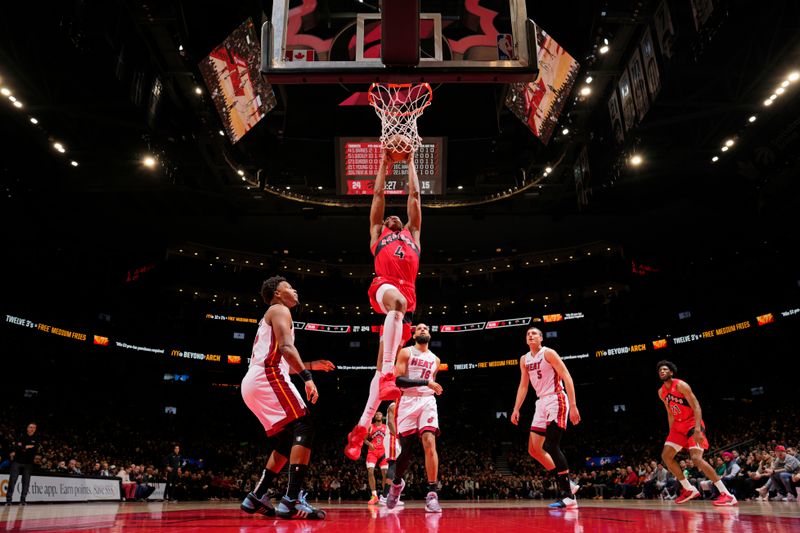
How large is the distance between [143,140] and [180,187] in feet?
10.9

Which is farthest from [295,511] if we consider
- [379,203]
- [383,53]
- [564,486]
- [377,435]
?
[377,435]

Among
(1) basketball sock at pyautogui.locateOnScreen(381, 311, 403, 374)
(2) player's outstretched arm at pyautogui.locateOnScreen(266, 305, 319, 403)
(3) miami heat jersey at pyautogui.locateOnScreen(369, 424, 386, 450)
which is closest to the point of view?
(2) player's outstretched arm at pyautogui.locateOnScreen(266, 305, 319, 403)

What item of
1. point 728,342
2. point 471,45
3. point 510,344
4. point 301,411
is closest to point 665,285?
point 728,342

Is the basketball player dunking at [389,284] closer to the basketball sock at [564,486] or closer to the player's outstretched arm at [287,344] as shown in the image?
the player's outstretched arm at [287,344]

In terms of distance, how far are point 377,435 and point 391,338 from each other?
23.8ft

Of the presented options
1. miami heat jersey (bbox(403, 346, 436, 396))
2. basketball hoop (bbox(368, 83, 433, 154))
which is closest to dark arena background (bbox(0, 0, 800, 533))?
basketball hoop (bbox(368, 83, 433, 154))

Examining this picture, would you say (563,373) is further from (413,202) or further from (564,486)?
(413,202)

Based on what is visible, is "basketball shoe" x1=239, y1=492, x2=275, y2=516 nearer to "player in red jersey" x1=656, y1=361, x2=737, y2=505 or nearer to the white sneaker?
the white sneaker

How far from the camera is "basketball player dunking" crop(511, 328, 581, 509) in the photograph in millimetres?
6605

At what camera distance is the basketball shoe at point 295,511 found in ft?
14.7

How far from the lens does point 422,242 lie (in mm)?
30000

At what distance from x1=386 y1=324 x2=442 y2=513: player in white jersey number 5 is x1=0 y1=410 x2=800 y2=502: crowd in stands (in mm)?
8518

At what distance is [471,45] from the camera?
6.33 meters

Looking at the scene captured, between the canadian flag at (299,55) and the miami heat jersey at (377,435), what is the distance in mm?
8099
